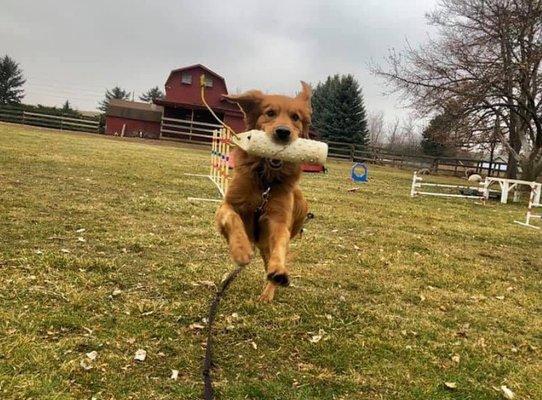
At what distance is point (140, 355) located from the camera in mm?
3281

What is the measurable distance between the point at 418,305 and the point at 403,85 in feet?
69.8

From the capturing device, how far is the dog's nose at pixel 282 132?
354cm

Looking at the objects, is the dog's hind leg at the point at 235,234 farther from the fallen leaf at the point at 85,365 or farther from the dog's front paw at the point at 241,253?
the fallen leaf at the point at 85,365

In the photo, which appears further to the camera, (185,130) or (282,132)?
(185,130)

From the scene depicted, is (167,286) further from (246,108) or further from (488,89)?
(488,89)

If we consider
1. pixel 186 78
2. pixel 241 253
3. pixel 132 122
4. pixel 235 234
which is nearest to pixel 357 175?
pixel 235 234

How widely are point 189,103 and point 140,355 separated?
41206 mm

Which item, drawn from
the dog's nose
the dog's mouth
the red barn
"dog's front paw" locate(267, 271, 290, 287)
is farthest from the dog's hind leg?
the red barn

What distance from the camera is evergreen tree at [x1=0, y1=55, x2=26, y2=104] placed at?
60062 mm

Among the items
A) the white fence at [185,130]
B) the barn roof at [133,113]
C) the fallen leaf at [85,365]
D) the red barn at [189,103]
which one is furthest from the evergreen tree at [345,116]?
the fallen leaf at [85,365]

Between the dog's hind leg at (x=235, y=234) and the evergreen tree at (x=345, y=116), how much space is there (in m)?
45.5

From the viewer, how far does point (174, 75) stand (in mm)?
43656

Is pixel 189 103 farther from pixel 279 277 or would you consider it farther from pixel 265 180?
pixel 279 277

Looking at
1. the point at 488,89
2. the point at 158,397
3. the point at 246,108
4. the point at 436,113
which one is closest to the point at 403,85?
the point at 436,113
